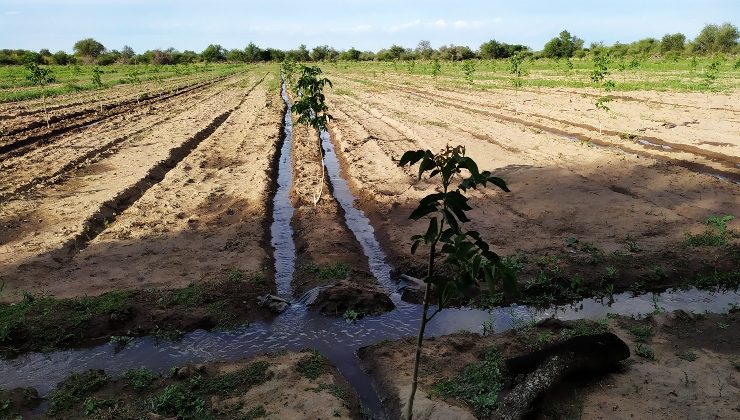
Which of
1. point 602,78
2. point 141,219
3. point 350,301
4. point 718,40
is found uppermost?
point 718,40

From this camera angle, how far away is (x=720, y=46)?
3369 inches

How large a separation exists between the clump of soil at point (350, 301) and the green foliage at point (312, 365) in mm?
1635

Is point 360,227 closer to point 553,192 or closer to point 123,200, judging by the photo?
point 553,192

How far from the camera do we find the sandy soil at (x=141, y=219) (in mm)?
10680

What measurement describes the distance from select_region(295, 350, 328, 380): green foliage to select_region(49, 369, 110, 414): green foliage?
279 cm

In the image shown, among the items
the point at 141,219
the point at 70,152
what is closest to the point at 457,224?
the point at 141,219

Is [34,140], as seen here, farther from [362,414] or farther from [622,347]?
[622,347]

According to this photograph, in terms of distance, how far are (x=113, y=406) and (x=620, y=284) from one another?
30.5 feet

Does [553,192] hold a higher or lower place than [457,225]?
lower

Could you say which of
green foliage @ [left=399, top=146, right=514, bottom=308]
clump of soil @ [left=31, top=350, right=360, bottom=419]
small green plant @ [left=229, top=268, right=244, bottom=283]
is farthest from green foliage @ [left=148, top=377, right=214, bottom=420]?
green foliage @ [left=399, top=146, right=514, bottom=308]

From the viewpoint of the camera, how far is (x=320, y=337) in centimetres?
884

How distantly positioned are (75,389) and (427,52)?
133199 mm

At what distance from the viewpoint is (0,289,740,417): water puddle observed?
25.9 feet

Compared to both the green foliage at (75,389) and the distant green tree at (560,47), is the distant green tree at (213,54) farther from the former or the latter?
the green foliage at (75,389)
